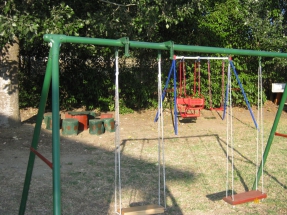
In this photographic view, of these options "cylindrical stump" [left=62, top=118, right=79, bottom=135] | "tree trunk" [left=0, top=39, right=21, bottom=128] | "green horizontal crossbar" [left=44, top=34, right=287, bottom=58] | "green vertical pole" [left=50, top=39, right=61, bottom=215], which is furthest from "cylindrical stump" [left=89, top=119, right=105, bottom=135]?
"green vertical pole" [left=50, top=39, right=61, bottom=215]

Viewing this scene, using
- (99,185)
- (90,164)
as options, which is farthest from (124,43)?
(90,164)

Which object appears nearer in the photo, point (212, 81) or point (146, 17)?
point (146, 17)

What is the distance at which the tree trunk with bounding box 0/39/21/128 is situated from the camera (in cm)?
805

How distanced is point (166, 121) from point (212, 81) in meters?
1.84

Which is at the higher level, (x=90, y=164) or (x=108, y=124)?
(x=108, y=124)

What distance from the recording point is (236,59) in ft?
34.7

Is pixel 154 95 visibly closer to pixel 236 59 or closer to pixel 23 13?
pixel 236 59

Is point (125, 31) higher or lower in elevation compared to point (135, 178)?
higher

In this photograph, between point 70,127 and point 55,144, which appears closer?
point 55,144

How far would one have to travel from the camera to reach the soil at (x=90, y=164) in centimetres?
427

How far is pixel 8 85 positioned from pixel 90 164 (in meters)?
3.25

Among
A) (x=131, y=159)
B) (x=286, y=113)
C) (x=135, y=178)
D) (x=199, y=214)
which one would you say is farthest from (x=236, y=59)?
(x=199, y=214)

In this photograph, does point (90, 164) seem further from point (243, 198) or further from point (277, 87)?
point (277, 87)

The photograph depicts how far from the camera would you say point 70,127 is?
7816mm
